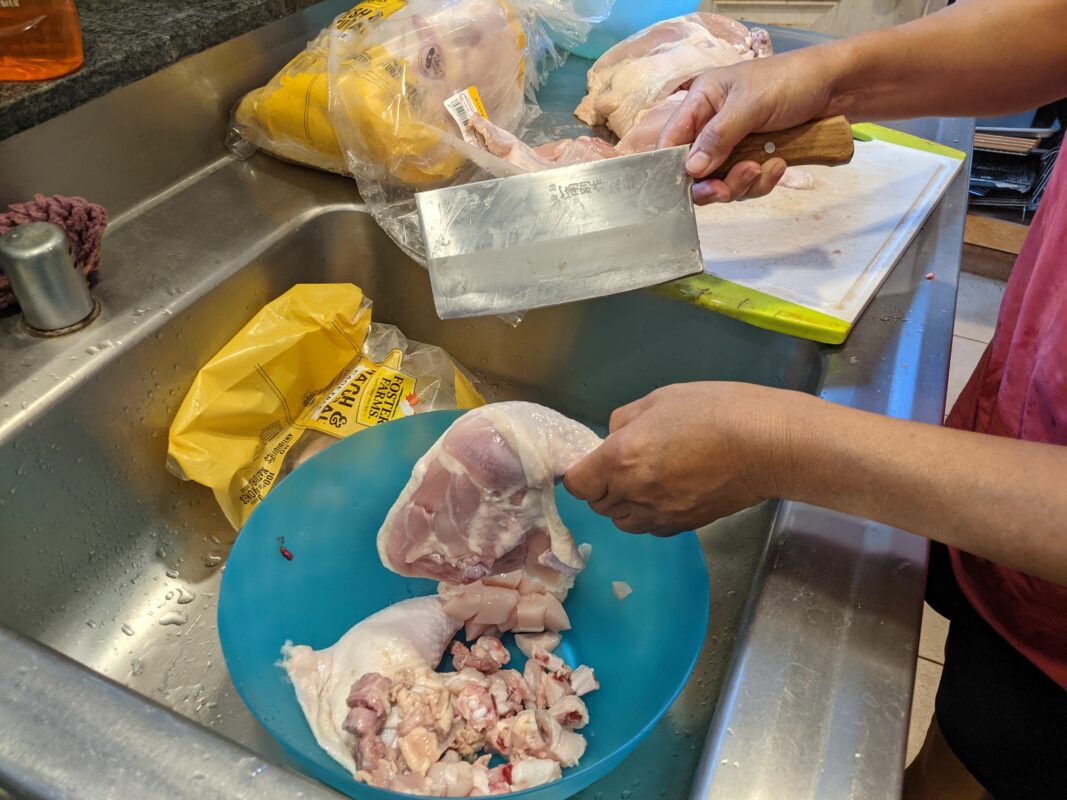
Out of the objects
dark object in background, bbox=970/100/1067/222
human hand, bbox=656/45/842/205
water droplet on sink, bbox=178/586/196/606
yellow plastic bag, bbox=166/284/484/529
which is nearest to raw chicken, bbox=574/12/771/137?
human hand, bbox=656/45/842/205

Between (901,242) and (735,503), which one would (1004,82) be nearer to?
(901,242)

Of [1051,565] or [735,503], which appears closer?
[1051,565]

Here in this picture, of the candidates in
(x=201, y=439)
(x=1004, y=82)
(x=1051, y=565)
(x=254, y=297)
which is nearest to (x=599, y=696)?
(x=1051, y=565)

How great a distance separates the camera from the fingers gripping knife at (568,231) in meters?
0.81

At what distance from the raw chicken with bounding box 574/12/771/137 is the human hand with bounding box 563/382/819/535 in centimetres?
64

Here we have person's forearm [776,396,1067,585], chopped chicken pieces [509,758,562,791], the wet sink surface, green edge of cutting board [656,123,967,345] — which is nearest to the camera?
person's forearm [776,396,1067,585]

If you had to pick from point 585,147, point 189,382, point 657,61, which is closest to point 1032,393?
point 585,147

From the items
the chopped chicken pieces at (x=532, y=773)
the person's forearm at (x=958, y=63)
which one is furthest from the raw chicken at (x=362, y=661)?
the person's forearm at (x=958, y=63)

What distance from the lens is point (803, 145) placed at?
84 cm

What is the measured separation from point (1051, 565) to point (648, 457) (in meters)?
0.28

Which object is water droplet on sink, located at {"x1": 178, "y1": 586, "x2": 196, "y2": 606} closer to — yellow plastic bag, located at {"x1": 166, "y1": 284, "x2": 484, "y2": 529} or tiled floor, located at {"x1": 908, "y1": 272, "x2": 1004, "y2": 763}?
yellow plastic bag, located at {"x1": 166, "y1": 284, "x2": 484, "y2": 529}

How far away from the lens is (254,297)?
3.01 ft

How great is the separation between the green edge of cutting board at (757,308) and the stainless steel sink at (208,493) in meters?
0.02

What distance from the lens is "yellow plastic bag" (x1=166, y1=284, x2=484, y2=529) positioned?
0.83 meters
